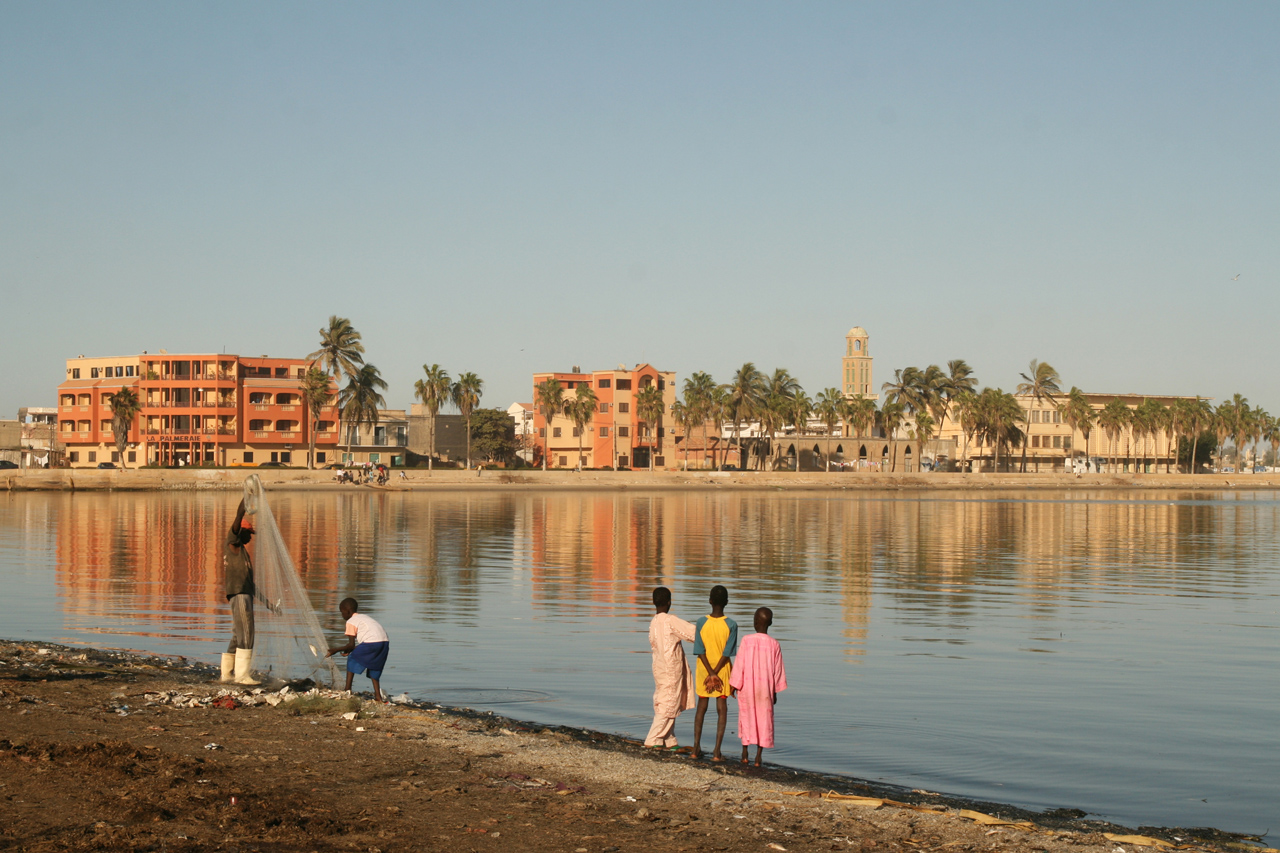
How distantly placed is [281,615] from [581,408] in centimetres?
11044

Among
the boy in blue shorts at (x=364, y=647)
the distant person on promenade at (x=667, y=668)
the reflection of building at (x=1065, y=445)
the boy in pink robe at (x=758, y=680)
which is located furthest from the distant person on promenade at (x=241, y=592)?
the reflection of building at (x=1065, y=445)

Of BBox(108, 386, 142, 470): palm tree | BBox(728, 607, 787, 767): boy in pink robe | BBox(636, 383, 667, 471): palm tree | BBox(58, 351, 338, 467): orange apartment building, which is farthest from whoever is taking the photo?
BBox(636, 383, 667, 471): palm tree

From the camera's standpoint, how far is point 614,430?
12800cm

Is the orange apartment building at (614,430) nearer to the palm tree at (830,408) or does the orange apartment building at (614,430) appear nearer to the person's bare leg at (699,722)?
the palm tree at (830,408)

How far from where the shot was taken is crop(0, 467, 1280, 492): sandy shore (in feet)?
293

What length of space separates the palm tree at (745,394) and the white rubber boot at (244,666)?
114750 mm

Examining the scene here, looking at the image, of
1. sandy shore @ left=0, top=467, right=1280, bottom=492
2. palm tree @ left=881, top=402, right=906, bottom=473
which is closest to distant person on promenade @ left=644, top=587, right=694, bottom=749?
sandy shore @ left=0, top=467, right=1280, bottom=492

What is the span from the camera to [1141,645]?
19.5 m

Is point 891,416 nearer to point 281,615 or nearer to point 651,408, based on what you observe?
point 651,408

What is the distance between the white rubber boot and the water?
2249 mm

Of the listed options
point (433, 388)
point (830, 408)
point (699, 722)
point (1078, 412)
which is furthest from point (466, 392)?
point (699, 722)

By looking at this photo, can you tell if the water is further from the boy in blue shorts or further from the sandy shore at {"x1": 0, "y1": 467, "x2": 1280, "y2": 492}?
the sandy shore at {"x1": 0, "y1": 467, "x2": 1280, "y2": 492}

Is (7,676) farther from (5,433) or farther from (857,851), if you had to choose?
(5,433)

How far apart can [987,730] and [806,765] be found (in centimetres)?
297
